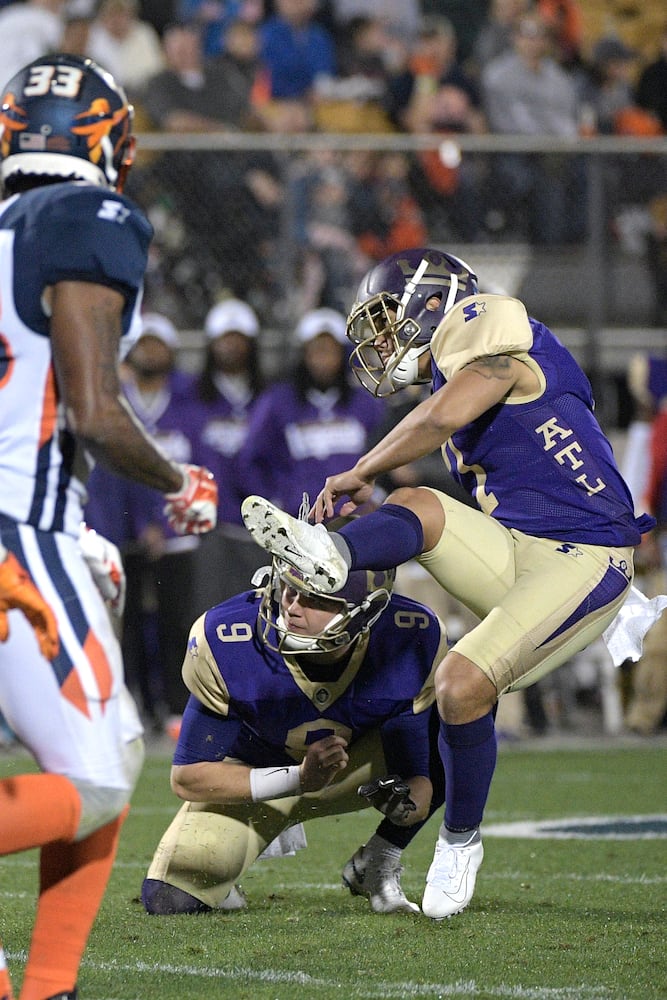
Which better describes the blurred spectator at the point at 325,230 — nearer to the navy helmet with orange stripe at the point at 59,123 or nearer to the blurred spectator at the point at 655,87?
the blurred spectator at the point at 655,87

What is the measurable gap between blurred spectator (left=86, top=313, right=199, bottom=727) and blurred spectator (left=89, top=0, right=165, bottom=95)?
2.24 meters

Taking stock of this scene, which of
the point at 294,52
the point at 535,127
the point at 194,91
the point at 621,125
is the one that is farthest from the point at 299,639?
the point at 621,125

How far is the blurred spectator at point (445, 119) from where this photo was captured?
864 centimetres

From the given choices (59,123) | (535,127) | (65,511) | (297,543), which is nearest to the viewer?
(65,511)

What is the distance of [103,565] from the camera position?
9.32 ft

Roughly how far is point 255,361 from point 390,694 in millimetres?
4264

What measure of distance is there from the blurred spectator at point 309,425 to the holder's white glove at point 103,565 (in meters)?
4.50

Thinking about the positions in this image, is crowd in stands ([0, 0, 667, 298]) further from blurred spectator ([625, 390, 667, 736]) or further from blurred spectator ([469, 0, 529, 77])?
blurred spectator ([625, 390, 667, 736])

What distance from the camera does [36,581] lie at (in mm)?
2492

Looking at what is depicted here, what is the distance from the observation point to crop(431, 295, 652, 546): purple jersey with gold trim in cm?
376

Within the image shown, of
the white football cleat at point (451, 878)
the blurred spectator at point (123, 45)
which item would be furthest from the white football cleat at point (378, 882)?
the blurred spectator at point (123, 45)

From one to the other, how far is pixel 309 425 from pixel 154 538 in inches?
39.9

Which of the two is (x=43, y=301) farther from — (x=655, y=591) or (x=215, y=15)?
(x=215, y=15)

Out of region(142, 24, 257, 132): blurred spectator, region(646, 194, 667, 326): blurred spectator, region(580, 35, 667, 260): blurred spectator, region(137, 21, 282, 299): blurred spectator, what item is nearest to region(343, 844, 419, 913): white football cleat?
region(137, 21, 282, 299): blurred spectator
